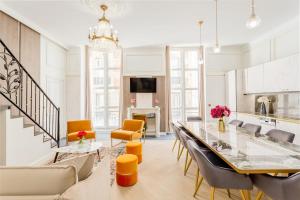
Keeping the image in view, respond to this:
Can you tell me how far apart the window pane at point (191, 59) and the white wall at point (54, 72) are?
4.53m

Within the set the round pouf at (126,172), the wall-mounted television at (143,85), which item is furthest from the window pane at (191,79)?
the round pouf at (126,172)

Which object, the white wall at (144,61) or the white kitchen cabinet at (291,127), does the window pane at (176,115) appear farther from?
the white kitchen cabinet at (291,127)

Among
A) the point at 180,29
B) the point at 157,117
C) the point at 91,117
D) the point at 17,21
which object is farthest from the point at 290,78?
the point at 17,21

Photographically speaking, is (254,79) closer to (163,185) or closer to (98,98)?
(163,185)

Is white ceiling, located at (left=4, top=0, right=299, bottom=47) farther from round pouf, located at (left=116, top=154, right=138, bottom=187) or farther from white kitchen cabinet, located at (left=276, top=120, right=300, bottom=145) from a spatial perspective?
round pouf, located at (left=116, top=154, right=138, bottom=187)

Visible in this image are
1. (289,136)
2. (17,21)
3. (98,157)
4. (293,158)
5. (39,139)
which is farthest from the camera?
(17,21)

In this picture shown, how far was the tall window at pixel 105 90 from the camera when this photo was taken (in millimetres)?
6359

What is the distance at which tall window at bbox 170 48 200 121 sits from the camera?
20.7ft

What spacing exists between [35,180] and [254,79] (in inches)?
215

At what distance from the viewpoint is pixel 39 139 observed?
10.8 ft

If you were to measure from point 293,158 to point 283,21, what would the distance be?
3.98 m

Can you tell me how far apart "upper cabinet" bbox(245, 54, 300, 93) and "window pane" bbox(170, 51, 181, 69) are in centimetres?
237

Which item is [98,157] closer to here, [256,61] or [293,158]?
[293,158]

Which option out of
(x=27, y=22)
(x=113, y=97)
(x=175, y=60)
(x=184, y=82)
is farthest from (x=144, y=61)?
(x=27, y=22)
